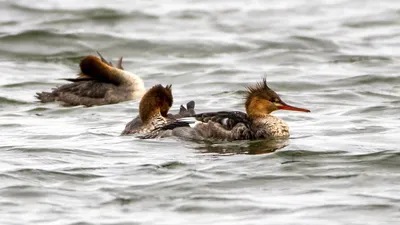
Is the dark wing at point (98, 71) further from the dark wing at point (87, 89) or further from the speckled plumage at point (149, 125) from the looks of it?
the speckled plumage at point (149, 125)

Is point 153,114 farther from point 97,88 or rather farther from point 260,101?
point 97,88

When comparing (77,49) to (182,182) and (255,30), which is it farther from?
(182,182)

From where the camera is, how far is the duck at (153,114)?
542 inches

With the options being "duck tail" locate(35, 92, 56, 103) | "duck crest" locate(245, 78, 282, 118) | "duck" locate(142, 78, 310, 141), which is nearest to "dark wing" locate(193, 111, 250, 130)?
"duck" locate(142, 78, 310, 141)

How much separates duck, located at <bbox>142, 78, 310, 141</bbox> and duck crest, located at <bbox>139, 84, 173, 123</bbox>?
35cm

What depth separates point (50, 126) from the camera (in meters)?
15.0

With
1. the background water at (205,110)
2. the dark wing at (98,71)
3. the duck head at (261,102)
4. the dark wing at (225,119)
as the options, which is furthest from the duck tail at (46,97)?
the duck head at (261,102)

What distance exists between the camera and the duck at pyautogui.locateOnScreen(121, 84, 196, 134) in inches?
542

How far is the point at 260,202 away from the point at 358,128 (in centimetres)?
419

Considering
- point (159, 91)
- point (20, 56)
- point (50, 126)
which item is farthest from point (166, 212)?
point (20, 56)

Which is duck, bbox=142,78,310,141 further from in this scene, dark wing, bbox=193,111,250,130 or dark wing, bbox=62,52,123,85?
dark wing, bbox=62,52,123,85

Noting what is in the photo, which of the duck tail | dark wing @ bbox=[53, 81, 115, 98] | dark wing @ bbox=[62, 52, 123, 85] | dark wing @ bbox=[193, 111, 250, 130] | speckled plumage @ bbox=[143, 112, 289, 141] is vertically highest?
dark wing @ bbox=[62, 52, 123, 85]

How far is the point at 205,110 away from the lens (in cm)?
1634

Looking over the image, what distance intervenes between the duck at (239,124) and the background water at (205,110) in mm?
144
